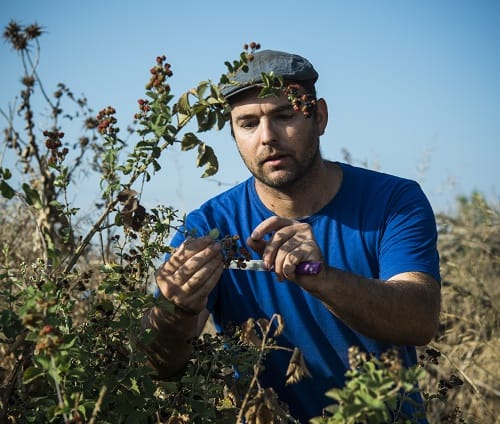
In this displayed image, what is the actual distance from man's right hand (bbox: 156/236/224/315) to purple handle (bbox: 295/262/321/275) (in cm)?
23

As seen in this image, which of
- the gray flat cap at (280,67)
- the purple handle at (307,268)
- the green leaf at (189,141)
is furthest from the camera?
the gray flat cap at (280,67)

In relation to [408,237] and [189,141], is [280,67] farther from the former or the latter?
[189,141]

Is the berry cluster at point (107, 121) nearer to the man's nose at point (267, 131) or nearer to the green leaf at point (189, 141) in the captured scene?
the green leaf at point (189, 141)

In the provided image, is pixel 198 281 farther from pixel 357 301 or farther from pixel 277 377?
pixel 277 377

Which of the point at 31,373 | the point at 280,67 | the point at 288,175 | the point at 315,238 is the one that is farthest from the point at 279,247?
the point at 280,67

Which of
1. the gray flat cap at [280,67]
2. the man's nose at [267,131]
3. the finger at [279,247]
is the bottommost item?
the finger at [279,247]

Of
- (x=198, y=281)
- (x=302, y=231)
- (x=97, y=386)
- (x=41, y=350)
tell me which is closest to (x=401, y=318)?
(x=302, y=231)

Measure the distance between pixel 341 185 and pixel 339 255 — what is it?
0.36 meters

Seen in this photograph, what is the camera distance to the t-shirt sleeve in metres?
2.77

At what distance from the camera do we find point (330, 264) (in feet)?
10.0

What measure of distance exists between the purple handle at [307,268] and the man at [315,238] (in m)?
0.19

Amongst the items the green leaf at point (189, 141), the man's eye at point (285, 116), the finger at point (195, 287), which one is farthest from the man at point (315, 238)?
the green leaf at point (189, 141)

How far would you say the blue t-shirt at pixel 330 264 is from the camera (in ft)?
9.53

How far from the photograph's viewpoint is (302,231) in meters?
2.22
